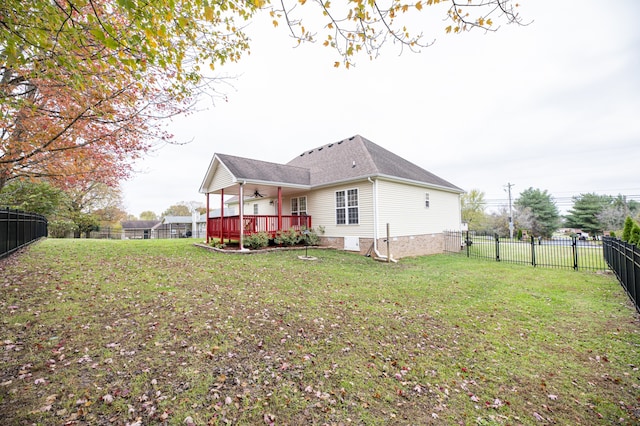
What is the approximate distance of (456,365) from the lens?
149 inches

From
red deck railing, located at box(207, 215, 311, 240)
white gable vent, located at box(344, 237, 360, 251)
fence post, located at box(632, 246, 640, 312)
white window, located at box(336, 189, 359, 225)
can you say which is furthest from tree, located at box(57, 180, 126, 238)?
fence post, located at box(632, 246, 640, 312)

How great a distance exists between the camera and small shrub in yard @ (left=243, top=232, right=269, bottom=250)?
41.3 feet

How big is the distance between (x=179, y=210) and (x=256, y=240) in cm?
6604

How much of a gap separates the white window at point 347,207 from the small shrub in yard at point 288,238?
2283mm

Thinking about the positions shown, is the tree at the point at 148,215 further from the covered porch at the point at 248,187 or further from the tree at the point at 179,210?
the covered porch at the point at 248,187

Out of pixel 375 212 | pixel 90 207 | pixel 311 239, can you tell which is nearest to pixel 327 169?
pixel 311 239

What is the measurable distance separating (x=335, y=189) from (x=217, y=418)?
1230 cm

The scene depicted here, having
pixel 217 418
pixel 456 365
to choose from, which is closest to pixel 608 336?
pixel 456 365

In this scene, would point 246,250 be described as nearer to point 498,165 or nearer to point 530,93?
point 530,93

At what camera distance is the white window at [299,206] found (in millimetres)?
16172

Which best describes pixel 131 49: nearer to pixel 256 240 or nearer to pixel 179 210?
pixel 256 240

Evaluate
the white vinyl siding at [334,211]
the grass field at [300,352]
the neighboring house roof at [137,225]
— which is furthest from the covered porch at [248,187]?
the neighboring house roof at [137,225]

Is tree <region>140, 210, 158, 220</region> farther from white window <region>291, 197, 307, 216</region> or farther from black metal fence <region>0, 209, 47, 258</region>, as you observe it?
white window <region>291, 197, 307, 216</region>

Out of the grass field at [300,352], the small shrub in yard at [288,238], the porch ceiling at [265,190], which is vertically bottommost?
the grass field at [300,352]
